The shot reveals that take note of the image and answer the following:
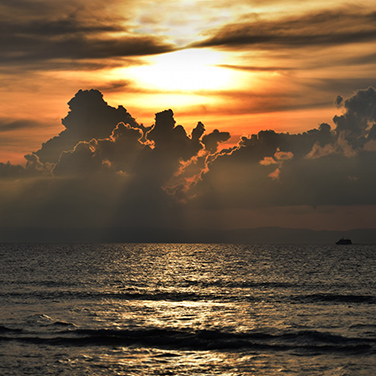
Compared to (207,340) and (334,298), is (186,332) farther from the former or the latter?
(334,298)

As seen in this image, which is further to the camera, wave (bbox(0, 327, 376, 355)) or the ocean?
wave (bbox(0, 327, 376, 355))

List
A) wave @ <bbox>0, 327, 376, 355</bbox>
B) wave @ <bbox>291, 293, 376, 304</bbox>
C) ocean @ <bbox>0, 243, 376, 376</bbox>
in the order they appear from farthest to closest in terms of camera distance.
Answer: wave @ <bbox>291, 293, 376, 304</bbox>, wave @ <bbox>0, 327, 376, 355</bbox>, ocean @ <bbox>0, 243, 376, 376</bbox>

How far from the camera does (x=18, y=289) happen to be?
80.3 m

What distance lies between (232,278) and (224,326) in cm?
5724

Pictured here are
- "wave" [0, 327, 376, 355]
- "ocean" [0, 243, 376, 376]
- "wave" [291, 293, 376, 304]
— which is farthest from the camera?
"wave" [291, 293, 376, 304]

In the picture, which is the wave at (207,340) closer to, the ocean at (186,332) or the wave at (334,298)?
the ocean at (186,332)

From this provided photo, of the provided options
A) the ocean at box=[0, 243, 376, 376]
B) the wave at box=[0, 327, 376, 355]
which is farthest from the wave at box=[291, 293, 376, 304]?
the wave at box=[0, 327, 376, 355]

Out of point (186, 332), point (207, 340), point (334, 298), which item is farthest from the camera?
point (334, 298)

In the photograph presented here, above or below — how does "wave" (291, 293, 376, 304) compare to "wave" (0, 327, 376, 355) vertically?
below

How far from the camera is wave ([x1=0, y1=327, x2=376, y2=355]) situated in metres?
40.5

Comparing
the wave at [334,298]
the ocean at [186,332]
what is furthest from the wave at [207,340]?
the wave at [334,298]

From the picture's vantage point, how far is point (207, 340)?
4319cm

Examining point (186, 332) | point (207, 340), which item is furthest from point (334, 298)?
point (207, 340)

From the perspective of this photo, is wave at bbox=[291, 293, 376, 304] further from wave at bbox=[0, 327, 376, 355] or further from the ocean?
wave at bbox=[0, 327, 376, 355]
